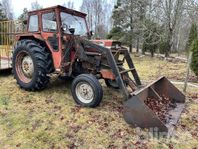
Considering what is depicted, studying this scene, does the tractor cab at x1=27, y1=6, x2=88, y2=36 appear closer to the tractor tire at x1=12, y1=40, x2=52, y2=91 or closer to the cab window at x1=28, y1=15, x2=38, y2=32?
the cab window at x1=28, y1=15, x2=38, y2=32

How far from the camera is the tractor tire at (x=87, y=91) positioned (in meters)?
4.64

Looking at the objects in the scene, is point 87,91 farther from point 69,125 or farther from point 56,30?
point 56,30

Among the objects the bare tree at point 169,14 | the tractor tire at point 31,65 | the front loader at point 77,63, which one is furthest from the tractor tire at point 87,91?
the bare tree at point 169,14

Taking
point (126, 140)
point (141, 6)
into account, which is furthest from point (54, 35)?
point (141, 6)

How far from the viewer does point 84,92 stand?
4.87 m

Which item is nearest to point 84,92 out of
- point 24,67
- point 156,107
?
point 156,107

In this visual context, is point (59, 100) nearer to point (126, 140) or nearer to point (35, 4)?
point (126, 140)

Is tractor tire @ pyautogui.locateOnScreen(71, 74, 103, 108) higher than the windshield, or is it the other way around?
the windshield

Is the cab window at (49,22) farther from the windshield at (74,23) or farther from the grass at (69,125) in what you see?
the grass at (69,125)

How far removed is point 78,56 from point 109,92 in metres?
1.36

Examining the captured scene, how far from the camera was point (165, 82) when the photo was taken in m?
5.43

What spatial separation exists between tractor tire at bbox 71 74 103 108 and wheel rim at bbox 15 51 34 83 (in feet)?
4.99

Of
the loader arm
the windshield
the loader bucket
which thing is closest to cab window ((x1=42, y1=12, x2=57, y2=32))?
the windshield

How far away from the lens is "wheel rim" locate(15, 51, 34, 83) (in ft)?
19.2
